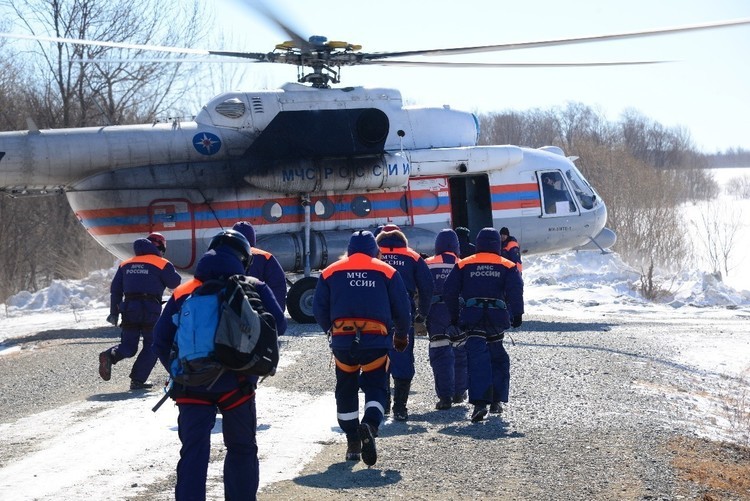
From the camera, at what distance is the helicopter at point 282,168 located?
17.0 metres

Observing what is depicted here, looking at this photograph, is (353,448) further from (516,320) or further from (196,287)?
(516,320)

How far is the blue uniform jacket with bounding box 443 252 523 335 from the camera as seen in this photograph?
399 inches

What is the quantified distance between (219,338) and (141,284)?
6.71 m

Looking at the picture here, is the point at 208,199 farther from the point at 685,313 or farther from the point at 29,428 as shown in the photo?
the point at 685,313

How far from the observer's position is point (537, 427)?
30.8ft

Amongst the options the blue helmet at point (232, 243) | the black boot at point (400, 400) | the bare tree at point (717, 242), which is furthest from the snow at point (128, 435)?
the bare tree at point (717, 242)

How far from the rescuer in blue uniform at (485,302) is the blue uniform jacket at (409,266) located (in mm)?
482

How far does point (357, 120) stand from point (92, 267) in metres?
17.0

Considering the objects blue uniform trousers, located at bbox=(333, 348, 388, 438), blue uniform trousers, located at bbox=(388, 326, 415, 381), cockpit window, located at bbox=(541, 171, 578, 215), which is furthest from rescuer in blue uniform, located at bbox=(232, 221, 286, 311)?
cockpit window, located at bbox=(541, 171, 578, 215)

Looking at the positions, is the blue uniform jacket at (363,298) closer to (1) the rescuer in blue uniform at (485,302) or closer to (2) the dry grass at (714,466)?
(1) the rescuer in blue uniform at (485,302)

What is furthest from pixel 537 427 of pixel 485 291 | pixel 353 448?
pixel 353 448

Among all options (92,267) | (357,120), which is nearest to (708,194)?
(92,267)

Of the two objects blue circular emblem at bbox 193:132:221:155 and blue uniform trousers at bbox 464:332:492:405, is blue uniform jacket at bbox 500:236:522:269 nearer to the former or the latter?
blue uniform trousers at bbox 464:332:492:405

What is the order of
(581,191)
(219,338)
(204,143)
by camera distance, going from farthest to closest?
(581,191) → (204,143) → (219,338)
